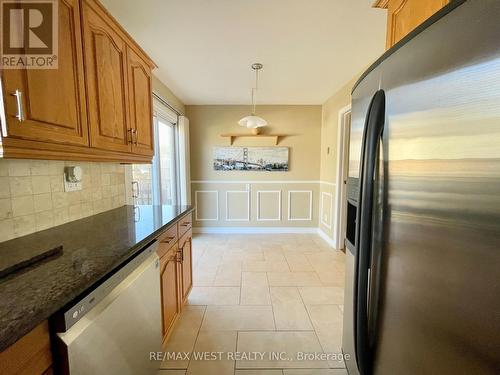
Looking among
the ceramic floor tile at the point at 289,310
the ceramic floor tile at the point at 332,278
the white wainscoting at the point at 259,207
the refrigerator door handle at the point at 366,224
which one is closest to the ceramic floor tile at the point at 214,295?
the ceramic floor tile at the point at 289,310

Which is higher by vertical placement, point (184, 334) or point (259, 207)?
point (259, 207)

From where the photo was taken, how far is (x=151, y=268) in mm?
1194

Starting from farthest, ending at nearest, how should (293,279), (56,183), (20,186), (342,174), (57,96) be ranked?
(342,174)
(293,279)
(56,183)
(20,186)
(57,96)

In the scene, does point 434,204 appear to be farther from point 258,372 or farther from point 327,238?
point 327,238

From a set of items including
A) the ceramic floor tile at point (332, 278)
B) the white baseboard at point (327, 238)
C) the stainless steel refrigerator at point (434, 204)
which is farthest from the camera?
the white baseboard at point (327, 238)

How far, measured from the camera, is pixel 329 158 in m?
3.81

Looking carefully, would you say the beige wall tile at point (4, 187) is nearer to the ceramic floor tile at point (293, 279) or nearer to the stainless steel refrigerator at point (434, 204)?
the stainless steel refrigerator at point (434, 204)

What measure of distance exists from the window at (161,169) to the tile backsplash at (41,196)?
63 cm

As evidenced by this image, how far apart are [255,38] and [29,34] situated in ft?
5.26

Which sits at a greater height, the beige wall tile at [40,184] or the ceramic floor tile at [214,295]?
the beige wall tile at [40,184]

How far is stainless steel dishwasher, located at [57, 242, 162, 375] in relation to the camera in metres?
0.69

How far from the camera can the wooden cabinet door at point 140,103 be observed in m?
1.66

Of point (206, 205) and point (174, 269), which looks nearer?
point (174, 269)

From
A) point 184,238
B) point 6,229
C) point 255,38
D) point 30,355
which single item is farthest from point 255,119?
point 30,355
